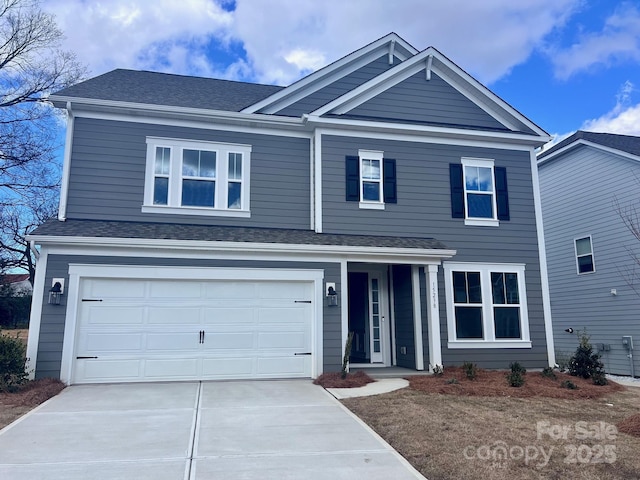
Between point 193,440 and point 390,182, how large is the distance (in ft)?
25.6

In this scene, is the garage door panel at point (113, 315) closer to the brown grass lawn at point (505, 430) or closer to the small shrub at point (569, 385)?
the brown grass lawn at point (505, 430)

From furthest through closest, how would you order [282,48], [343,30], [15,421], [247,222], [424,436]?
[282,48]
[343,30]
[247,222]
[15,421]
[424,436]

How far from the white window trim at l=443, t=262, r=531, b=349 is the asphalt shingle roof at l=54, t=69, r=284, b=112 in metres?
6.42

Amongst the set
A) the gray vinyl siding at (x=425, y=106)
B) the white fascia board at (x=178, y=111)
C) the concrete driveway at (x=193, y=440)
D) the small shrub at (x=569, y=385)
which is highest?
the gray vinyl siding at (x=425, y=106)

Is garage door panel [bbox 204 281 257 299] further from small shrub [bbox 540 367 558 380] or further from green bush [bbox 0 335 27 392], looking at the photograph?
small shrub [bbox 540 367 558 380]

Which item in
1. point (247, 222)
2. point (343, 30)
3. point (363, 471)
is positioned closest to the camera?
point (363, 471)

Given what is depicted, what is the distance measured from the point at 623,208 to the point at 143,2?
1557 centimetres

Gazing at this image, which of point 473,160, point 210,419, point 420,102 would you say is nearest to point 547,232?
point 473,160

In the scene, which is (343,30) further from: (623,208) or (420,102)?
(623,208)

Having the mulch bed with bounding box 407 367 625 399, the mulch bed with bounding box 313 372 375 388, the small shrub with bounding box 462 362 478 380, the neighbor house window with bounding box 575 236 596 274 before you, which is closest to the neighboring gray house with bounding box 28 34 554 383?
the mulch bed with bounding box 313 372 375 388

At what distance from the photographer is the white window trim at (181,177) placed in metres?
10.7

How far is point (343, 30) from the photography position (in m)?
18.7

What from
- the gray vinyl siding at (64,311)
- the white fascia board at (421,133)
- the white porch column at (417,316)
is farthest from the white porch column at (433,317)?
the white fascia board at (421,133)

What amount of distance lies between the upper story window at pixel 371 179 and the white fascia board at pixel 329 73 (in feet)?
7.14
